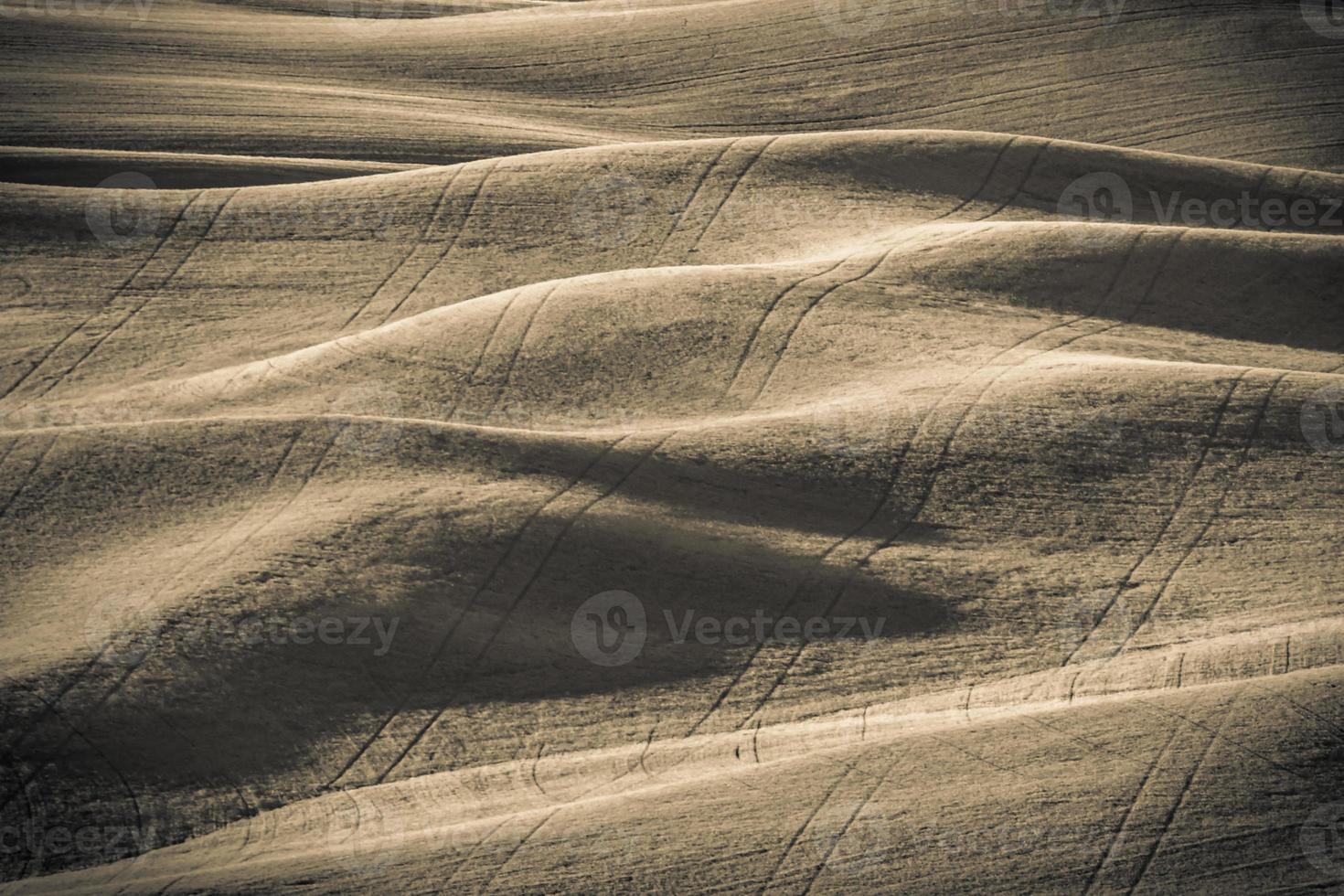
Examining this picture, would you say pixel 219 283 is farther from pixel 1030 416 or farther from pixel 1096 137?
pixel 1096 137

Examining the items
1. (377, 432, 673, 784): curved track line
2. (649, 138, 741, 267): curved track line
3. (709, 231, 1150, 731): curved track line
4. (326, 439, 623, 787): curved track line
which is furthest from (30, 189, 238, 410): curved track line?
(709, 231, 1150, 731): curved track line

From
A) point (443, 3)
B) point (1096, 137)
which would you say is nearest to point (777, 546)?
point (1096, 137)

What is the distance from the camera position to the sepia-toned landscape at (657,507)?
855cm

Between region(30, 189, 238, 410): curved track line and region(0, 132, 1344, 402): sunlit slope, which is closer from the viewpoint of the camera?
region(30, 189, 238, 410): curved track line

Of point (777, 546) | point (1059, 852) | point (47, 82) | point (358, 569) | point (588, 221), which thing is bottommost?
point (1059, 852)

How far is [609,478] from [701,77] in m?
12.7

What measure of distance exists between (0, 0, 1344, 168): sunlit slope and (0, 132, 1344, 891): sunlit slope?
3.75 metres

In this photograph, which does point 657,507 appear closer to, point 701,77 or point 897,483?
point 897,483

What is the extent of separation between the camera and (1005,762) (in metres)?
8.88

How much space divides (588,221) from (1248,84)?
12.3 m

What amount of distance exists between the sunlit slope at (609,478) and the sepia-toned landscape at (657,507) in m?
0.05

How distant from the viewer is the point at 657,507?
11531 mm

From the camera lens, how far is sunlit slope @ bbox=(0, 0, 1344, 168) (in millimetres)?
20641

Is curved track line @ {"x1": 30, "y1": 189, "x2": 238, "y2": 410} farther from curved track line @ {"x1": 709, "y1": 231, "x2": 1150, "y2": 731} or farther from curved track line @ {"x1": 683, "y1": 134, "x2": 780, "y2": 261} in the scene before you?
curved track line @ {"x1": 709, "y1": 231, "x2": 1150, "y2": 731}
